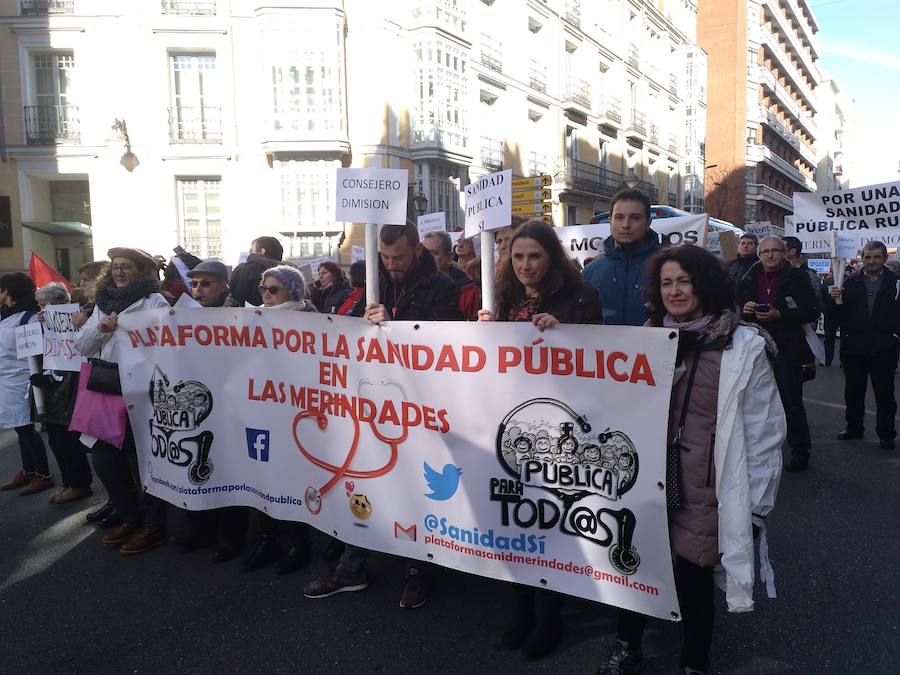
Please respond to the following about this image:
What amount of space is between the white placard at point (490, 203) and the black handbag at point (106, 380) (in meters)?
2.44

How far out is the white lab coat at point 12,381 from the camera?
520 cm

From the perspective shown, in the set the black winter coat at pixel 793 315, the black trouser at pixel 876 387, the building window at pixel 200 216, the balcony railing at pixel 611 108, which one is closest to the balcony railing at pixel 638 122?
the balcony railing at pixel 611 108

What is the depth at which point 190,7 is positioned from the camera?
60.7 feet

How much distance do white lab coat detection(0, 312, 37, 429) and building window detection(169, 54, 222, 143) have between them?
15.1 metres

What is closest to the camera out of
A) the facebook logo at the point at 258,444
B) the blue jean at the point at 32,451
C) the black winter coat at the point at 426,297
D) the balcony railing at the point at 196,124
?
the black winter coat at the point at 426,297

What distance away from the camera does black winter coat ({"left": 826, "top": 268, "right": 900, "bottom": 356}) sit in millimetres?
5965

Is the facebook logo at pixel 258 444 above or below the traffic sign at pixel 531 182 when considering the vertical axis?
below

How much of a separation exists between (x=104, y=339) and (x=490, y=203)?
266cm

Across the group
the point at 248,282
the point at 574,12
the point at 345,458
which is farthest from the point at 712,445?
the point at 574,12

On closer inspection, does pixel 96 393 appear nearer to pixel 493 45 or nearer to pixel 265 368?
pixel 265 368

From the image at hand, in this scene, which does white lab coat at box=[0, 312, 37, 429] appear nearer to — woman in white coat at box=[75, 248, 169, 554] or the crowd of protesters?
the crowd of protesters

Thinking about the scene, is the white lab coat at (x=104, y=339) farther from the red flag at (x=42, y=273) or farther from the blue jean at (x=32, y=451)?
the red flag at (x=42, y=273)

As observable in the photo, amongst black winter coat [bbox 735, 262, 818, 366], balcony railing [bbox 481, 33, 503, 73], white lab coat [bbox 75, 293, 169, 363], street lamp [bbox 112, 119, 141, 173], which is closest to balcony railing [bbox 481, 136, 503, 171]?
balcony railing [bbox 481, 33, 503, 73]


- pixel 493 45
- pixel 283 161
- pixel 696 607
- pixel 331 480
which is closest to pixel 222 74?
pixel 283 161
